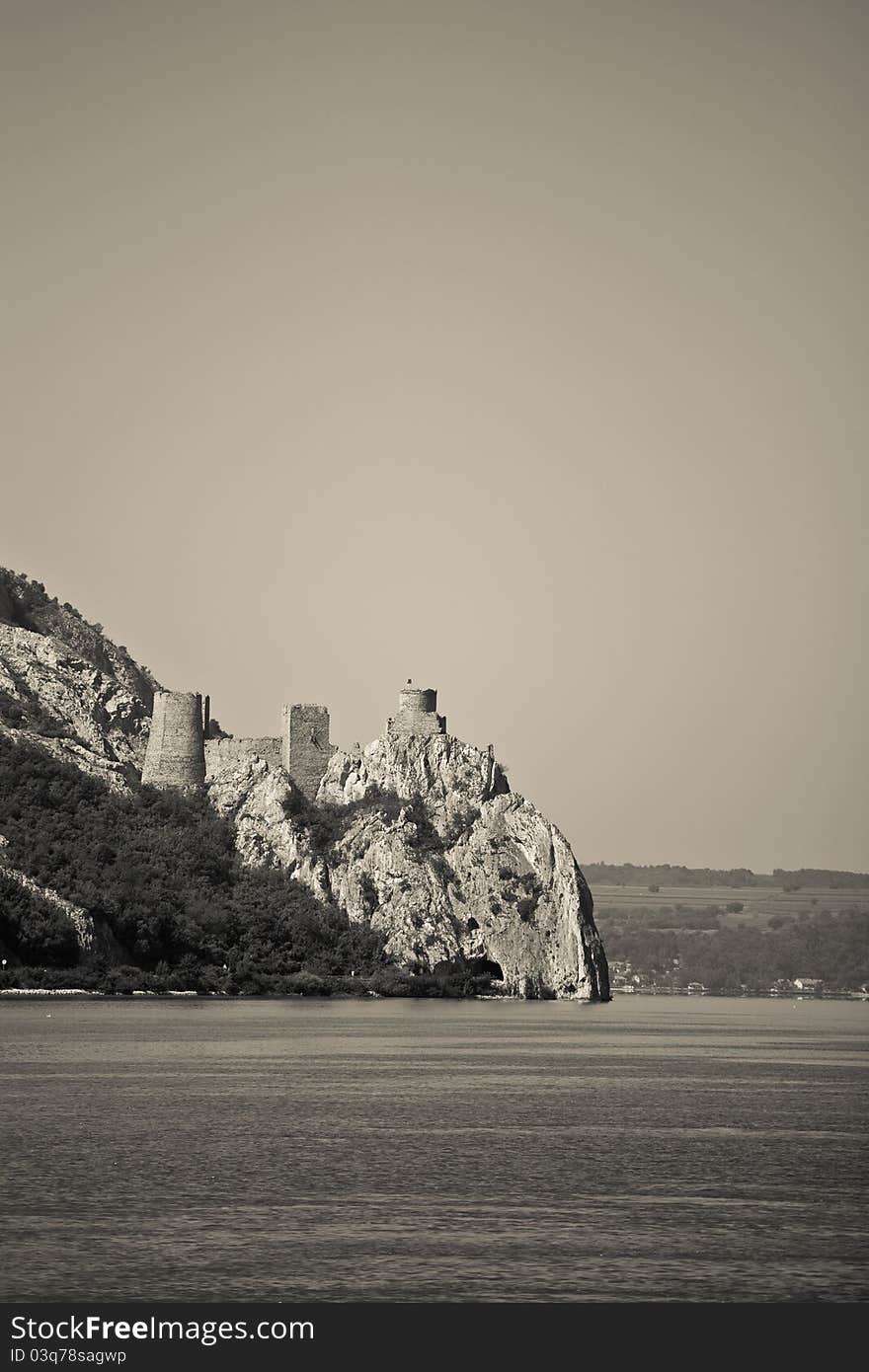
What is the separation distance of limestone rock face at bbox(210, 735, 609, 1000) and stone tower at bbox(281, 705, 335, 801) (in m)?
0.90

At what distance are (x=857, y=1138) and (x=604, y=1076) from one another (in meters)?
18.3

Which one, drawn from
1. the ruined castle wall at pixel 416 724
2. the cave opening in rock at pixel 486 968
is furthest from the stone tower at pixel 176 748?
the cave opening in rock at pixel 486 968

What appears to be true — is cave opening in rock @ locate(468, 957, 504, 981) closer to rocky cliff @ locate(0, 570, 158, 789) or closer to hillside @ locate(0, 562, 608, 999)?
hillside @ locate(0, 562, 608, 999)

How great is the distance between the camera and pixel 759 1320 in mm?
27719

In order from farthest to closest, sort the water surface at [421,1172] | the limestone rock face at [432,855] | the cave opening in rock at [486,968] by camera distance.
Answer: the cave opening in rock at [486,968] → the limestone rock face at [432,855] → the water surface at [421,1172]

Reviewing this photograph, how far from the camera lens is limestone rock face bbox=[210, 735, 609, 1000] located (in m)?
123

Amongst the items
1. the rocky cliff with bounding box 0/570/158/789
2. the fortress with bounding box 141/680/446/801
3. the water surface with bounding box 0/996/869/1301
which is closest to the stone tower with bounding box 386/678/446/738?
the fortress with bounding box 141/680/446/801

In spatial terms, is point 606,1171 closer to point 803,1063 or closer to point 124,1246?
point 124,1246

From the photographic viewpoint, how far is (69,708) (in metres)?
132

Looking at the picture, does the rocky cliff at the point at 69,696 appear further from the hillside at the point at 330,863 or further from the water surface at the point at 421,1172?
the water surface at the point at 421,1172

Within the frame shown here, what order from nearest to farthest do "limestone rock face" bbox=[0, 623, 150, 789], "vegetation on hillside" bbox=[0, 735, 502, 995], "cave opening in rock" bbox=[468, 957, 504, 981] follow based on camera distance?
"vegetation on hillside" bbox=[0, 735, 502, 995] < "cave opening in rock" bbox=[468, 957, 504, 981] < "limestone rock face" bbox=[0, 623, 150, 789]

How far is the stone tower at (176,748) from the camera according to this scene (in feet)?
411

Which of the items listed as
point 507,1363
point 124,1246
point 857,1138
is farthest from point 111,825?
point 507,1363

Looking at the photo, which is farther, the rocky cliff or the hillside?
the rocky cliff
